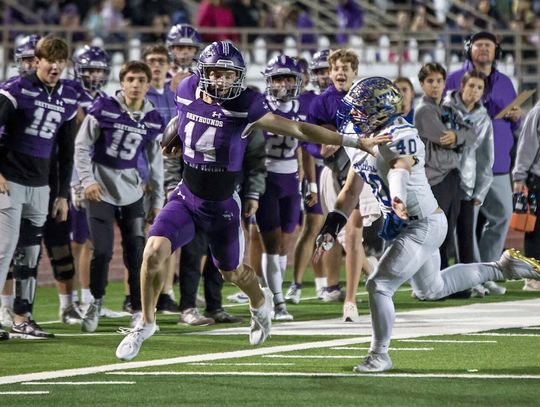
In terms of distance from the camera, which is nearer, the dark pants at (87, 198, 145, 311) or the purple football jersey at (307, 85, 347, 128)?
the dark pants at (87, 198, 145, 311)

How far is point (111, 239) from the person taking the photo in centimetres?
1081

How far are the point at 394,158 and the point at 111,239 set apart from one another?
3248 mm

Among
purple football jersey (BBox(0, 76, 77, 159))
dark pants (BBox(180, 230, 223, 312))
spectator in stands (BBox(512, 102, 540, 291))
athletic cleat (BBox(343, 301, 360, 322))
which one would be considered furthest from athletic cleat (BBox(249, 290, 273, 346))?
spectator in stands (BBox(512, 102, 540, 291))

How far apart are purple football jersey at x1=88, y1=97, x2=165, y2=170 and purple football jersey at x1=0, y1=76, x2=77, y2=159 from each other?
0.52 m

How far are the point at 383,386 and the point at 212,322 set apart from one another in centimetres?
338

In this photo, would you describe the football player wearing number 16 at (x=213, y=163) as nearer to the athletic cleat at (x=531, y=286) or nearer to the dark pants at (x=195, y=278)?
the dark pants at (x=195, y=278)

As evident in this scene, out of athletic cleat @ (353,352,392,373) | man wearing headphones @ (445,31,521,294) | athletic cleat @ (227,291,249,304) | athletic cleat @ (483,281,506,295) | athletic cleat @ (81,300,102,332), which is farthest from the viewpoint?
man wearing headphones @ (445,31,521,294)

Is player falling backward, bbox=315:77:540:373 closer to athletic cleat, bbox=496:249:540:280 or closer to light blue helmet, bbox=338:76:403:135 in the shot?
light blue helmet, bbox=338:76:403:135

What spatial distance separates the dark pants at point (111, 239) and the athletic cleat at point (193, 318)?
14.5 inches

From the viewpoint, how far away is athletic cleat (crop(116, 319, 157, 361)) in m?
8.61

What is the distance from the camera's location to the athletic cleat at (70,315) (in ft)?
36.9

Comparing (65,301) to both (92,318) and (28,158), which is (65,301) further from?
(28,158)

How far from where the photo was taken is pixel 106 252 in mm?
10742

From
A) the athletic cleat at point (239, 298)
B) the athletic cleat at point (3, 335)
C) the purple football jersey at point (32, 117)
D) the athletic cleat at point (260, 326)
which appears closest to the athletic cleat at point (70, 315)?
the athletic cleat at point (3, 335)
